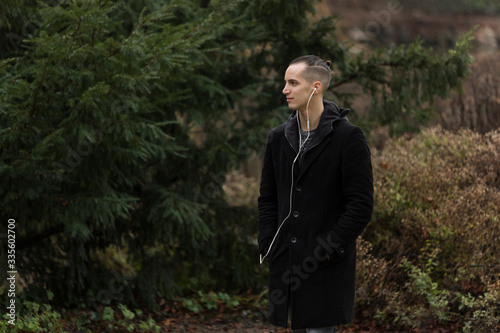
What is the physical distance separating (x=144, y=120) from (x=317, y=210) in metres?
2.56

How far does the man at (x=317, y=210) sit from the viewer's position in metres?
3.15

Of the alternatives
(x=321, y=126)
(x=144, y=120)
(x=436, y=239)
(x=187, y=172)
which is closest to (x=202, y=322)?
(x=187, y=172)

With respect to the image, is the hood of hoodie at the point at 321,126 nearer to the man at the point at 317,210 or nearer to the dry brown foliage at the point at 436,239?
the man at the point at 317,210

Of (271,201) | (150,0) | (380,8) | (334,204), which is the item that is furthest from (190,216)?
(380,8)

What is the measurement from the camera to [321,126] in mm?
3270

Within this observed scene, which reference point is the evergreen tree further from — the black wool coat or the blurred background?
the black wool coat

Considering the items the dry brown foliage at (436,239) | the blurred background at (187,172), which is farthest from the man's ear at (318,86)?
the dry brown foliage at (436,239)

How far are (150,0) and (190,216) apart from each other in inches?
86.8

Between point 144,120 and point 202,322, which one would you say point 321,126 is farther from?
point 202,322

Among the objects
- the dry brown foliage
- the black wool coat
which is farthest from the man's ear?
the dry brown foliage

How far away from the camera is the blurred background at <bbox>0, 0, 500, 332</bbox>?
4.85 metres

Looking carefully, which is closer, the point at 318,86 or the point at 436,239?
the point at 318,86

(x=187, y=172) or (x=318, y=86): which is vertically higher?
(x=318, y=86)

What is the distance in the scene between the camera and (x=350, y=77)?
23.3ft
